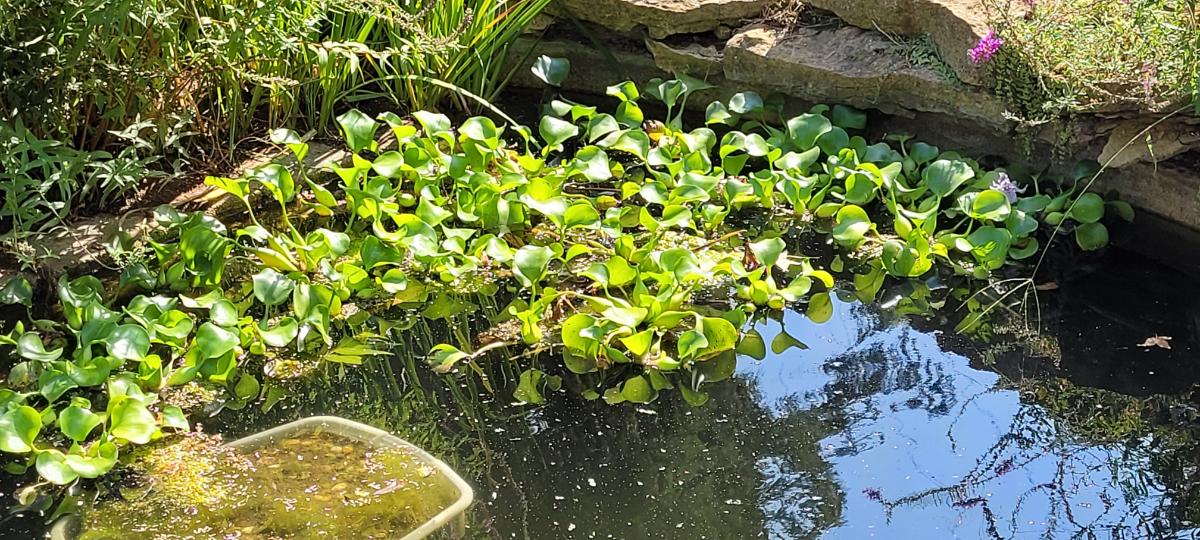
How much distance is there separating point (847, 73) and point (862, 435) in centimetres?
135

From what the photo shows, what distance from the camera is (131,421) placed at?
232 centimetres

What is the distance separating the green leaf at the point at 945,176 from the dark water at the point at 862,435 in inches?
16.8

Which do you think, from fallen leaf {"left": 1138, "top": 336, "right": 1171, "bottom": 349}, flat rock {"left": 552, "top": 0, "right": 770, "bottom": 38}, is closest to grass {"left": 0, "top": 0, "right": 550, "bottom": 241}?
flat rock {"left": 552, "top": 0, "right": 770, "bottom": 38}

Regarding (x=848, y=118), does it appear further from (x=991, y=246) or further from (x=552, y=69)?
(x=552, y=69)

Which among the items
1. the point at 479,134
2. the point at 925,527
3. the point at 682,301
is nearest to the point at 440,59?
the point at 479,134

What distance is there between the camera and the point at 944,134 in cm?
350

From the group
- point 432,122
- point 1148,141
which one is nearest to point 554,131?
point 432,122

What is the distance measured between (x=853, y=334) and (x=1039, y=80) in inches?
32.7

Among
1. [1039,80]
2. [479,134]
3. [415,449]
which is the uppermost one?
[1039,80]

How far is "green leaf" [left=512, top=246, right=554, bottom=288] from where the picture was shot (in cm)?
277

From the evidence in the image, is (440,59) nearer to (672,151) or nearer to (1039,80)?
(672,151)

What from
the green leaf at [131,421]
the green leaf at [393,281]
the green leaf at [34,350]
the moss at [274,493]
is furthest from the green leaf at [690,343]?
the green leaf at [34,350]

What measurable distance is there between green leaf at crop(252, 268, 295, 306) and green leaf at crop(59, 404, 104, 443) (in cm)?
51

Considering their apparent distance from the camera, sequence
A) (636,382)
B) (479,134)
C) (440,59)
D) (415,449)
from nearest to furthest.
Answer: (415,449)
(636,382)
(479,134)
(440,59)
